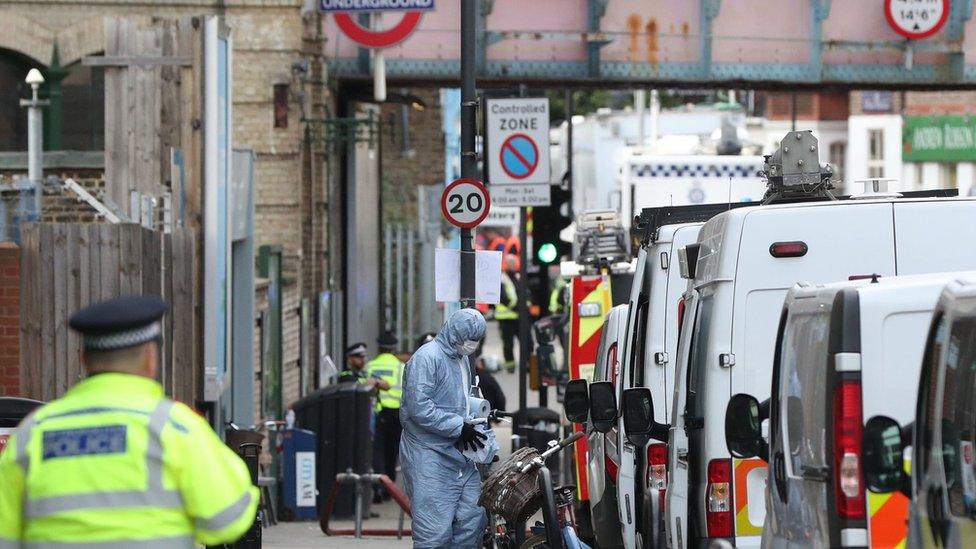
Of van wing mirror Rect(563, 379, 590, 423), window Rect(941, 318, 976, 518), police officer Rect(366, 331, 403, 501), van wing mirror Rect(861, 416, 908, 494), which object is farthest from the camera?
police officer Rect(366, 331, 403, 501)

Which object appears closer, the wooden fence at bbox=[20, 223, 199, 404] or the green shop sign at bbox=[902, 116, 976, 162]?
the wooden fence at bbox=[20, 223, 199, 404]

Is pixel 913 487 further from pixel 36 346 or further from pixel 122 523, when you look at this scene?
pixel 36 346

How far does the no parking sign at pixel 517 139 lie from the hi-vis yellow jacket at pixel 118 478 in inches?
482

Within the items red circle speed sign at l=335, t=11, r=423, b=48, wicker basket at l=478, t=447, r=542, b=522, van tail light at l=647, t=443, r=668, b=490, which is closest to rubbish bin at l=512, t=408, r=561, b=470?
red circle speed sign at l=335, t=11, r=423, b=48

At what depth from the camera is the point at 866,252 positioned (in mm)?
7613

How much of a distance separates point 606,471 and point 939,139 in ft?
126

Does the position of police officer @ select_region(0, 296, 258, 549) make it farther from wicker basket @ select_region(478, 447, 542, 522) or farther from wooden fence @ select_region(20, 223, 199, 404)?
wooden fence @ select_region(20, 223, 199, 404)

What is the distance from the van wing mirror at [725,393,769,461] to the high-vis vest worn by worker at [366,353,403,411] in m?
11.5

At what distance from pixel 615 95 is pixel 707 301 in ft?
164

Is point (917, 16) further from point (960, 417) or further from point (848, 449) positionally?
point (960, 417)

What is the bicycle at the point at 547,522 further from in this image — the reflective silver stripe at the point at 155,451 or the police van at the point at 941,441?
the reflective silver stripe at the point at 155,451

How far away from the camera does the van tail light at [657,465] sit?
9.57 meters

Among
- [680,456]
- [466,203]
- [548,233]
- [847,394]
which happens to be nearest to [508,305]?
[548,233]

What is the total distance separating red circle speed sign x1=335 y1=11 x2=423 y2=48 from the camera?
65.7ft
